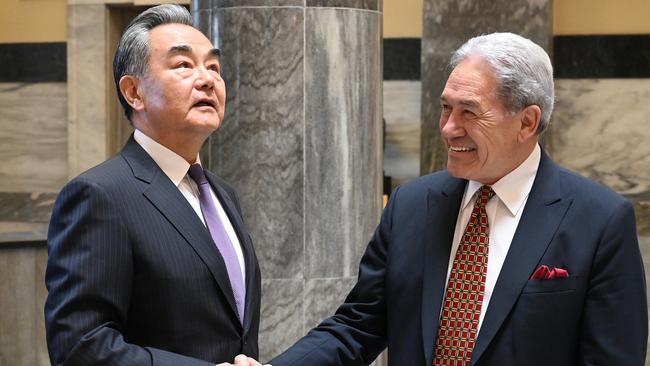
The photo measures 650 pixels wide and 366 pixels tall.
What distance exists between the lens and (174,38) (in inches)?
119

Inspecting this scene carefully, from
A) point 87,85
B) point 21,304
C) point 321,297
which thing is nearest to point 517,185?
point 321,297

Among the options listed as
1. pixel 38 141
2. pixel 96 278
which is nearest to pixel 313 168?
A: pixel 96 278

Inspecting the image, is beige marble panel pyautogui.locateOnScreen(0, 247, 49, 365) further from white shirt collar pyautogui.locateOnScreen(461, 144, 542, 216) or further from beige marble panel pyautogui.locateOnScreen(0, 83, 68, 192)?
white shirt collar pyautogui.locateOnScreen(461, 144, 542, 216)

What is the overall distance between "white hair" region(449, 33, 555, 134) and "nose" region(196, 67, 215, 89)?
71cm

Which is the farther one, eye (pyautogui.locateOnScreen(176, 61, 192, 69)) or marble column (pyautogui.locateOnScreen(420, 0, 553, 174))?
marble column (pyautogui.locateOnScreen(420, 0, 553, 174))

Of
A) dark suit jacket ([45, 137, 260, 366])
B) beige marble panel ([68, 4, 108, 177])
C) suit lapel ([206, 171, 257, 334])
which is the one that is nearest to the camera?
dark suit jacket ([45, 137, 260, 366])

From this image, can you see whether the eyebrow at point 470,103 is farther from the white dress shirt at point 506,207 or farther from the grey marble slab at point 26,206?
the grey marble slab at point 26,206

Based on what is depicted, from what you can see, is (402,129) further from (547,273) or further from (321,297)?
(547,273)

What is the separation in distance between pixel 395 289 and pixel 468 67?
0.62m

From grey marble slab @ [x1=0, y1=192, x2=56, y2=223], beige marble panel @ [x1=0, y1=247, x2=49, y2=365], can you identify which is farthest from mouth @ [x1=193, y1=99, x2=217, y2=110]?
grey marble slab @ [x1=0, y1=192, x2=56, y2=223]

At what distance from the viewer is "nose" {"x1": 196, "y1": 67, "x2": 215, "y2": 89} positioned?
9.80 feet

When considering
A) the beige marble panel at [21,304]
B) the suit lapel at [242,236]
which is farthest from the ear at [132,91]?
the beige marble panel at [21,304]

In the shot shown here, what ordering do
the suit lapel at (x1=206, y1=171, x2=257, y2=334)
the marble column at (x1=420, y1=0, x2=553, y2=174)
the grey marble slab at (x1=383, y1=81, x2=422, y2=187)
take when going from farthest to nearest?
the grey marble slab at (x1=383, y1=81, x2=422, y2=187)
the marble column at (x1=420, y1=0, x2=553, y2=174)
the suit lapel at (x1=206, y1=171, x2=257, y2=334)

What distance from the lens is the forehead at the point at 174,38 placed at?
2996 millimetres
